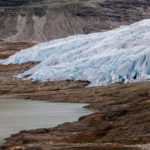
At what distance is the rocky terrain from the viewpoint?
10.1 meters

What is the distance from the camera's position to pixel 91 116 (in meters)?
17.2

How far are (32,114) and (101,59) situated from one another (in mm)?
10681

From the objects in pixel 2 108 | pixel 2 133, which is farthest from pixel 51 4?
pixel 2 133

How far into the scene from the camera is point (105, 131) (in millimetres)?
13391

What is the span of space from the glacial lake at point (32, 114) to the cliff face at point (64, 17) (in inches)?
2406

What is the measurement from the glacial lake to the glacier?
4.60 m

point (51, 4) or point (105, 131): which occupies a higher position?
point (51, 4)

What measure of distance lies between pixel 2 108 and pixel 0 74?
16.0 m

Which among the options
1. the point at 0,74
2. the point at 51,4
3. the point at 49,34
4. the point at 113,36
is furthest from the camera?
the point at 51,4

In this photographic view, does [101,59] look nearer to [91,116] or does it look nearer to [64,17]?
[91,116]

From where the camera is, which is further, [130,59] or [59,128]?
[130,59]

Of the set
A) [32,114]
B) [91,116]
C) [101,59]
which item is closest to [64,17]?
[101,59]

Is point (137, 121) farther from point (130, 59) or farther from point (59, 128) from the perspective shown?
point (130, 59)

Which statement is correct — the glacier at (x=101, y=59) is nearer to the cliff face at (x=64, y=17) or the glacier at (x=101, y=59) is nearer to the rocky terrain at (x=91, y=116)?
the rocky terrain at (x=91, y=116)
